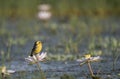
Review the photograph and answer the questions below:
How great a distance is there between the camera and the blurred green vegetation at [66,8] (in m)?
12.1

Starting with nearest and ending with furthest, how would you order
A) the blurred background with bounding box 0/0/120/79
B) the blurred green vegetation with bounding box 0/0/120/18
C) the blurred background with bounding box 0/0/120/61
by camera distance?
1. the blurred background with bounding box 0/0/120/79
2. the blurred background with bounding box 0/0/120/61
3. the blurred green vegetation with bounding box 0/0/120/18

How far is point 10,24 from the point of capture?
11250 mm

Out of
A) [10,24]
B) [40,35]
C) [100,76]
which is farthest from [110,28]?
[100,76]

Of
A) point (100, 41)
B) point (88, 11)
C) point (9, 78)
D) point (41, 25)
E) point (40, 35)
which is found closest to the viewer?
point (9, 78)

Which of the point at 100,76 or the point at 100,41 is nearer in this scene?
the point at 100,76

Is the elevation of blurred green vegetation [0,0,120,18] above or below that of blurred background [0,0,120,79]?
above

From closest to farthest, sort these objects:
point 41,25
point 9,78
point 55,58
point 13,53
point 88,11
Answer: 1. point 9,78
2. point 55,58
3. point 13,53
4. point 41,25
5. point 88,11

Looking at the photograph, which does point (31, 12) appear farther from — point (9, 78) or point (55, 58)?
point (9, 78)

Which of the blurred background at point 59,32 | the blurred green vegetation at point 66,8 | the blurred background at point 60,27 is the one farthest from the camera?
the blurred green vegetation at point 66,8

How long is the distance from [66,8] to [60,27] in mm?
1793

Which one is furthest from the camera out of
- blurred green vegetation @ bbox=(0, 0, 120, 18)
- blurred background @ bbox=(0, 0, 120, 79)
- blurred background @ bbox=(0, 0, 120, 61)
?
blurred green vegetation @ bbox=(0, 0, 120, 18)

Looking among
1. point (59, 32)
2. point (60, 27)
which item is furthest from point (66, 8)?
point (59, 32)

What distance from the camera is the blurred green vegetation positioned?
12094 millimetres

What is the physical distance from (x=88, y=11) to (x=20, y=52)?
487 cm
